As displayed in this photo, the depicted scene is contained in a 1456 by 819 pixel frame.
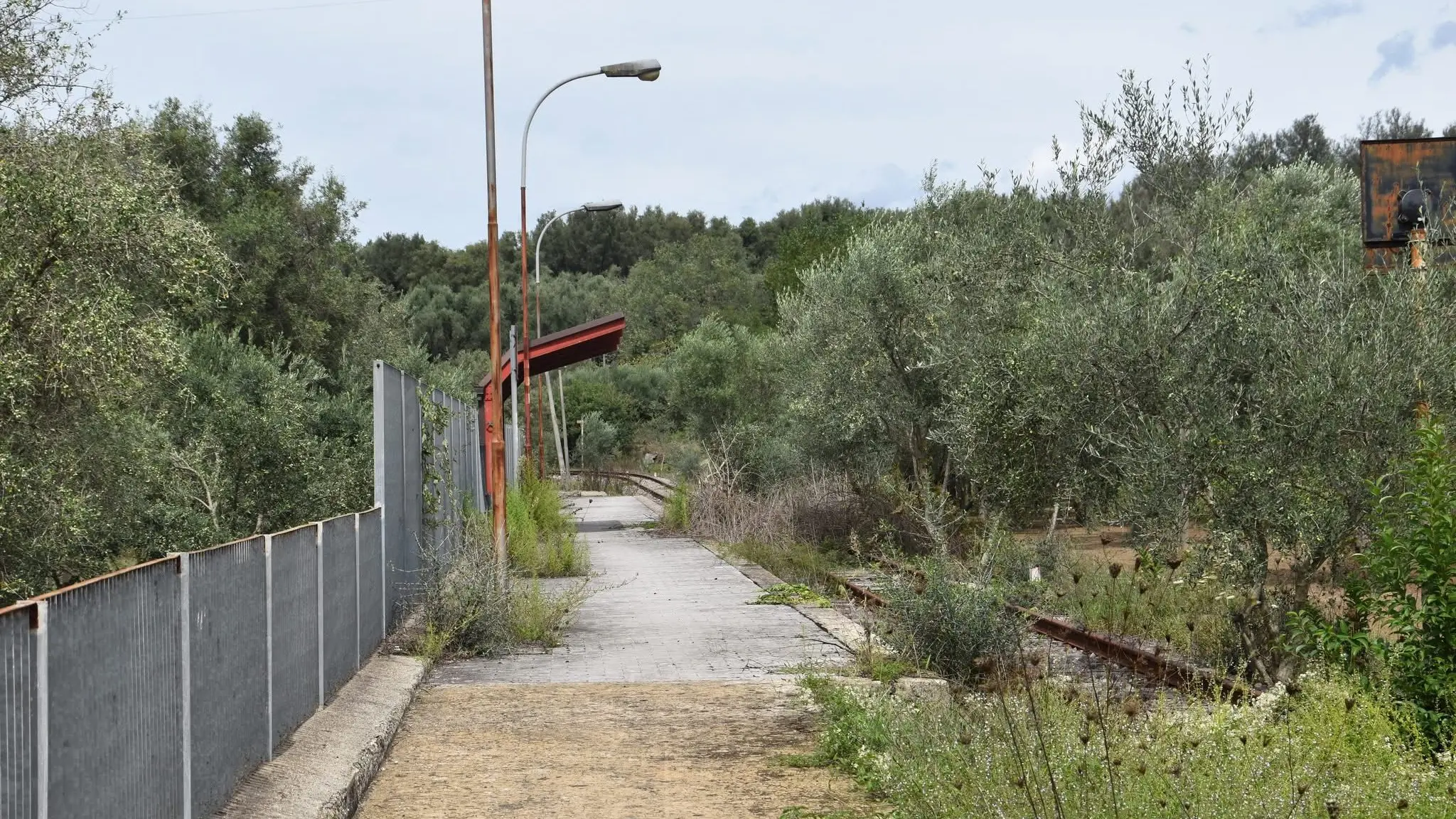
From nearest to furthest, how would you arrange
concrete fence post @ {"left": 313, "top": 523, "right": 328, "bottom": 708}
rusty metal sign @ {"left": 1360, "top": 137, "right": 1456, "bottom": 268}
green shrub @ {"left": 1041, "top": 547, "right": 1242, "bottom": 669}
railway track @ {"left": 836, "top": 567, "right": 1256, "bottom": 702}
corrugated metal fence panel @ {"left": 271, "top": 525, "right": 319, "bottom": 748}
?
corrugated metal fence panel @ {"left": 271, "top": 525, "right": 319, "bottom": 748} < concrete fence post @ {"left": 313, "top": 523, "right": 328, "bottom": 708} < railway track @ {"left": 836, "top": 567, "right": 1256, "bottom": 702} < green shrub @ {"left": 1041, "top": 547, "right": 1242, "bottom": 669} < rusty metal sign @ {"left": 1360, "top": 137, "right": 1456, "bottom": 268}

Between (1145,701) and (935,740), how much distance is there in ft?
10.2

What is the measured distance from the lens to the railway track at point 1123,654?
32.8ft

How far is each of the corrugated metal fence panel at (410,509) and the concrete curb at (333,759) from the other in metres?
2.97

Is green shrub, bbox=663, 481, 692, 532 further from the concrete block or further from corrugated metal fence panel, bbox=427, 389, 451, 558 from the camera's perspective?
the concrete block

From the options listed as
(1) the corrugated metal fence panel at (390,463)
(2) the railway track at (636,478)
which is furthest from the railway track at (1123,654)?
(2) the railway track at (636,478)

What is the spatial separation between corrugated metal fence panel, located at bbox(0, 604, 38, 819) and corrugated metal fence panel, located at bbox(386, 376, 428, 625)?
9.45 m

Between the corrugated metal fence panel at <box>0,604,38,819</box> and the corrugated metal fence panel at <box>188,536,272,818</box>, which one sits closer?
the corrugated metal fence panel at <box>0,604,38,819</box>

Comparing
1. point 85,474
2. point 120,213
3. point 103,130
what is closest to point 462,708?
point 120,213

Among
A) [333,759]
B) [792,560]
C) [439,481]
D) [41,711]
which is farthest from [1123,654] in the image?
[792,560]

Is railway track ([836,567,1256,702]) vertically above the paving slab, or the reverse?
railway track ([836,567,1256,702])

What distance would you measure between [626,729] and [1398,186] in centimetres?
820

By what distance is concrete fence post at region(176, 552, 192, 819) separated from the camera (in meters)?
6.05

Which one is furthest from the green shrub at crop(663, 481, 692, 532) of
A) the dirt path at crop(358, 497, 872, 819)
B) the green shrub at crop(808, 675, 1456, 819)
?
the green shrub at crop(808, 675, 1456, 819)

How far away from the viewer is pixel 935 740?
23.4 ft
